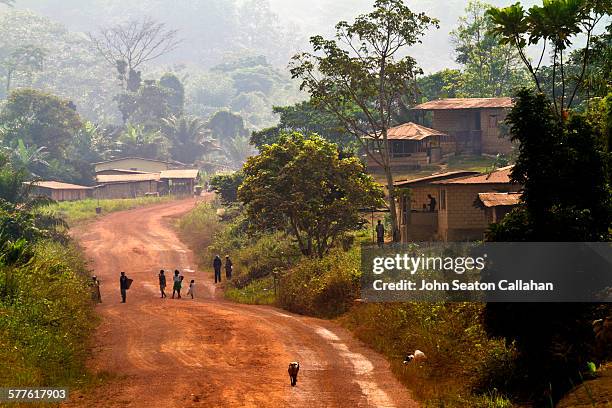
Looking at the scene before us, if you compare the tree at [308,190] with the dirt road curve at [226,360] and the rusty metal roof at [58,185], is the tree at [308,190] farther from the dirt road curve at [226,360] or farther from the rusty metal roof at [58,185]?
the rusty metal roof at [58,185]

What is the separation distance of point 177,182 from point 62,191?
51.1 ft

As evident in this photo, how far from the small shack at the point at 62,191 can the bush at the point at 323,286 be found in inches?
2080

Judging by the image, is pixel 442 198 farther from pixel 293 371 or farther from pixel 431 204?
pixel 293 371

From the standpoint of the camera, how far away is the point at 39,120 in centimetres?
9781

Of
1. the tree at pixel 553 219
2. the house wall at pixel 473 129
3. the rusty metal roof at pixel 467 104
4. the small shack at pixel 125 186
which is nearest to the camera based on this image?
the tree at pixel 553 219

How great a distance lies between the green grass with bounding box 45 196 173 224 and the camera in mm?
78569

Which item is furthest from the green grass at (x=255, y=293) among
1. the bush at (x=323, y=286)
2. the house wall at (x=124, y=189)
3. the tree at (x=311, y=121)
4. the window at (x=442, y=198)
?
the house wall at (x=124, y=189)

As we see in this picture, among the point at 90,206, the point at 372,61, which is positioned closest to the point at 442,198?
the point at 372,61

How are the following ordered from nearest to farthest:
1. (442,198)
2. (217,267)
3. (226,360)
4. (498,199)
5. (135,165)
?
(226,360), (498,199), (442,198), (217,267), (135,165)

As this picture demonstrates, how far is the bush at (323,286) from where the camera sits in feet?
107

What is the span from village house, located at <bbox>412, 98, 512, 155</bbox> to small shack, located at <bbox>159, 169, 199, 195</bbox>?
119ft

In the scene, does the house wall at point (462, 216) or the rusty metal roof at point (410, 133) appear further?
the rusty metal roof at point (410, 133)

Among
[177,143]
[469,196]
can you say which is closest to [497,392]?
[469,196]

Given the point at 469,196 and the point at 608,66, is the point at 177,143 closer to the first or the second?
the point at 469,196
